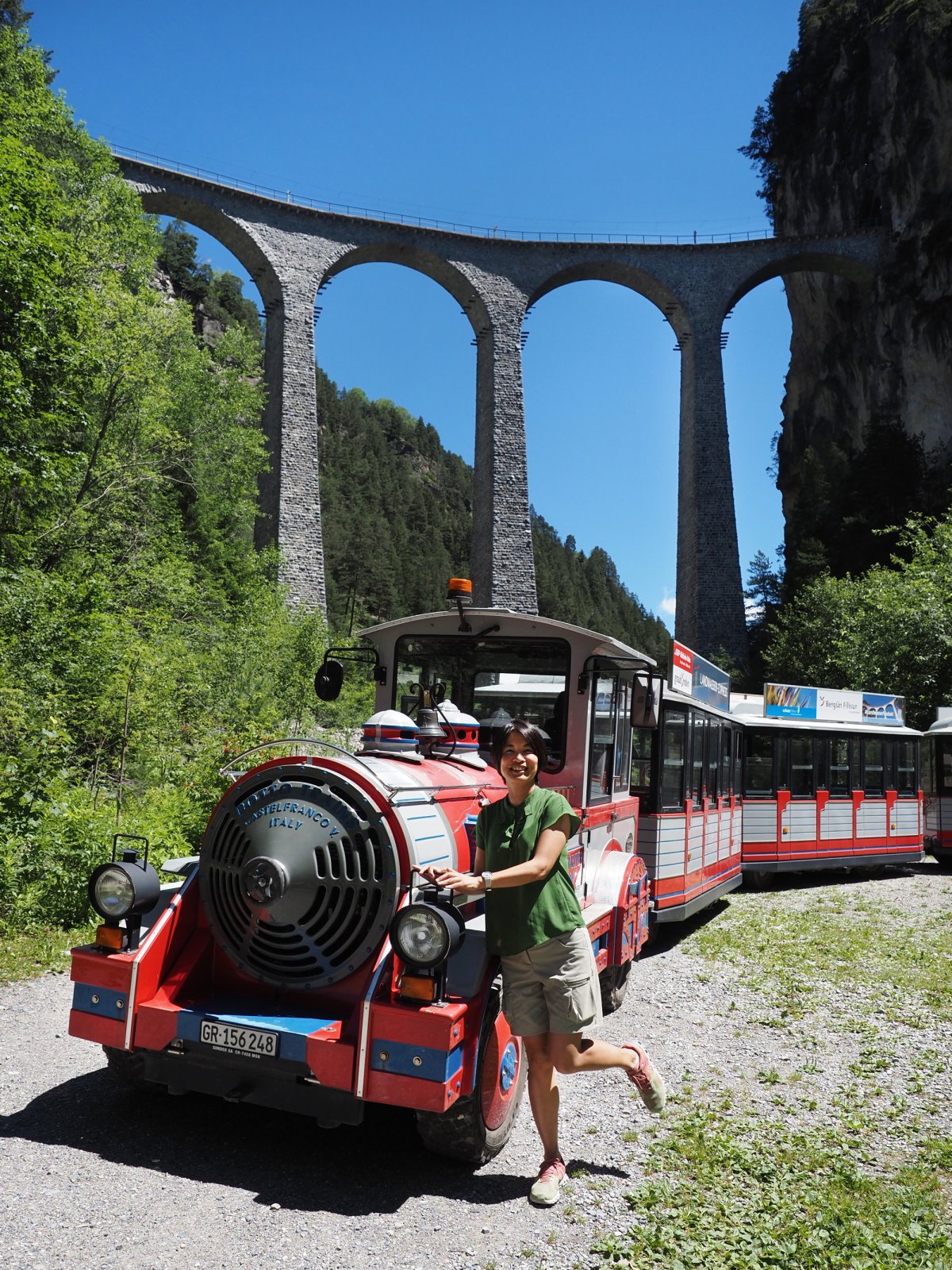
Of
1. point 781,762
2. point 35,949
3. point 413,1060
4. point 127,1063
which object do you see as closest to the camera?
point 413,1060

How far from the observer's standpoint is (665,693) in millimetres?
8016

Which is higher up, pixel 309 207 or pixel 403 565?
pixel 309 207

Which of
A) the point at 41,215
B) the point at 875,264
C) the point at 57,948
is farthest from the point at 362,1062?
the point at 875,264

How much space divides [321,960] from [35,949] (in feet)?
13.4

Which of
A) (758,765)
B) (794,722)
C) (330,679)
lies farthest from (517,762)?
(794,722)

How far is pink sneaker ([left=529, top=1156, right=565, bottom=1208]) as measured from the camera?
132 inches

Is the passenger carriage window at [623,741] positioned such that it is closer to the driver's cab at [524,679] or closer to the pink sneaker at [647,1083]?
the driver's cab at [524,679]

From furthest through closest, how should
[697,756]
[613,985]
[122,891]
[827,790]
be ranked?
[827,790] < [697,756] < [613,985] < [122,891]

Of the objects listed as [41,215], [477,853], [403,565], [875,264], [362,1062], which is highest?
[875,264]

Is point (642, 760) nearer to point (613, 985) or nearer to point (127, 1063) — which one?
point (613, 985)

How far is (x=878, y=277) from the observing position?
121 ft

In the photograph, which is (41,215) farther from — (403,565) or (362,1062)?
(403,565)

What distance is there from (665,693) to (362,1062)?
5312 mm

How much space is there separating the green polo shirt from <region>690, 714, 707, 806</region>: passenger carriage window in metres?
5.83
